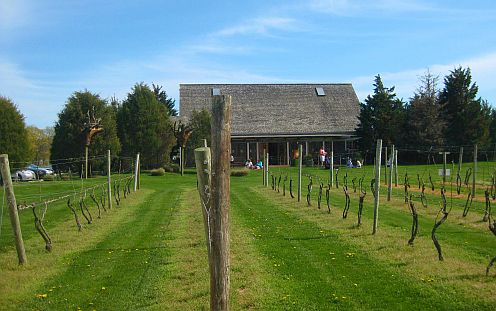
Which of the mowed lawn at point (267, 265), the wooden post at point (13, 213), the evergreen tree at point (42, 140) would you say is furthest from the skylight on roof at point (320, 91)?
the wooden post at point (13, 213)

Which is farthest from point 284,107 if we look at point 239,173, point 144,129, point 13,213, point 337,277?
point 337,277

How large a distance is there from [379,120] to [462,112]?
337 inches

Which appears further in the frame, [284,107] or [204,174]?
[284,107]

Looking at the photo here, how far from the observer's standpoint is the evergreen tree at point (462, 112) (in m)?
47.4

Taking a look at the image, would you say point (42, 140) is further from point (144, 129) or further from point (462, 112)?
point (462, 112)

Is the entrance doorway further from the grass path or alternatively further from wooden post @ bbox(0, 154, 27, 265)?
wooden post @ bbox(0, 154, 27, 265)

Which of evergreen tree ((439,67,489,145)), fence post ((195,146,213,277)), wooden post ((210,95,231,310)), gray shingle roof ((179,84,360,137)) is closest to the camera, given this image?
wooden post ((210,95,231,310))

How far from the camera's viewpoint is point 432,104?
46.9m

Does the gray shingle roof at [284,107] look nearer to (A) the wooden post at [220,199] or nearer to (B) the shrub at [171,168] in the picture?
(B) the shrub at [171,168]

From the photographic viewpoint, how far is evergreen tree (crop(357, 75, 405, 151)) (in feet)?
147

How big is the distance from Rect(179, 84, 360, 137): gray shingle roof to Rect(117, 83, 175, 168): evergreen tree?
807 centimetres

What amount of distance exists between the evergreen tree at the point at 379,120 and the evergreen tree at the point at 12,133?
26.4 meters

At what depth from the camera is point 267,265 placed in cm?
845

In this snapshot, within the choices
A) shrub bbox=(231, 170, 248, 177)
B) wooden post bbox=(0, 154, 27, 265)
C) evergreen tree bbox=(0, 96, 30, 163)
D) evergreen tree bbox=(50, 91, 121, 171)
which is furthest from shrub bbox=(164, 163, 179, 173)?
wooden post bbox=(0, 154, 27, 265)
